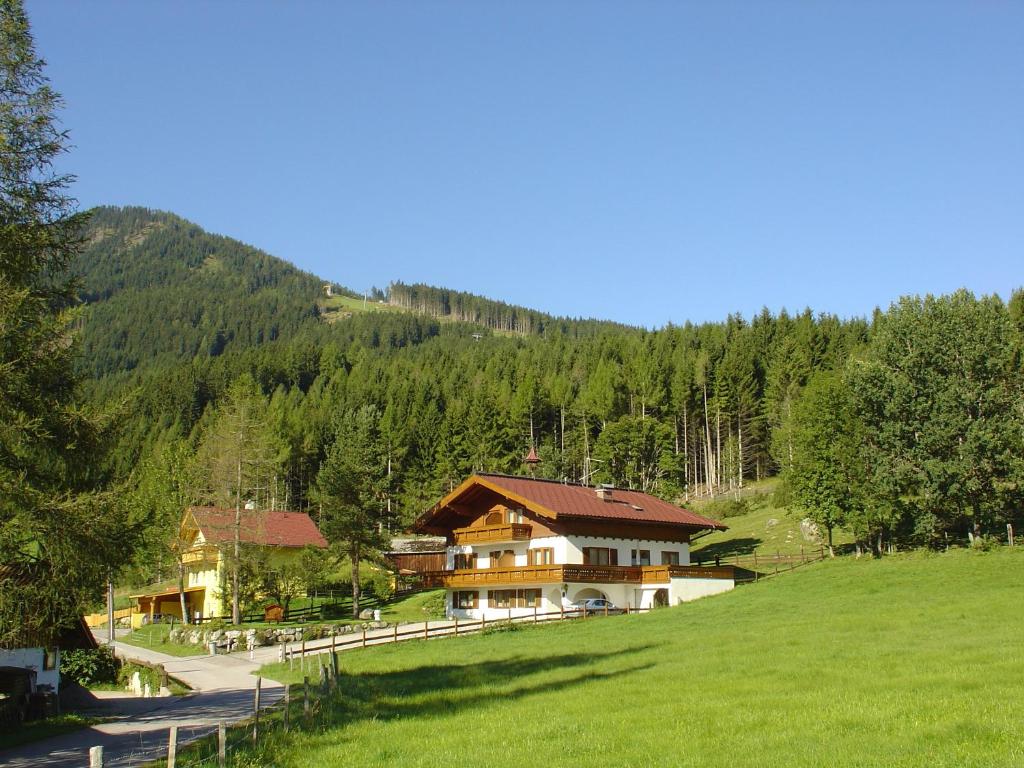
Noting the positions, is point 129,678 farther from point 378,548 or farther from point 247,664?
point 378,548

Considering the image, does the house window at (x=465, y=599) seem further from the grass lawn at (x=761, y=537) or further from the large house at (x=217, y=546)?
the grass lawn at (x=761, y=537)

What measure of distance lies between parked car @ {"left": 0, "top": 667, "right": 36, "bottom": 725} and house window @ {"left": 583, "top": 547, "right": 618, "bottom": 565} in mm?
28486

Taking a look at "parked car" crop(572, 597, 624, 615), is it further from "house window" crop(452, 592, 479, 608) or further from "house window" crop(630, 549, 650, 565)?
"house window" crop(452, 592, 479, 608)

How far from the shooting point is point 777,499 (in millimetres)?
68625

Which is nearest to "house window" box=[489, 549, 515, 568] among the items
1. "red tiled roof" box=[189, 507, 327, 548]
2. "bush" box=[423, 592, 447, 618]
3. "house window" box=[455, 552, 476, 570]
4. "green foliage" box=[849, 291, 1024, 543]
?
"house window" box=[455, 552, 476, 570]

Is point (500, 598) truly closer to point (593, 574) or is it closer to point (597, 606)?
point (597, 606)

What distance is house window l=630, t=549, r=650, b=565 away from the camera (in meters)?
47.5

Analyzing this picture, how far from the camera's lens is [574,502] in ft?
156

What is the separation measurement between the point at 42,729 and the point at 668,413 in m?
80.1

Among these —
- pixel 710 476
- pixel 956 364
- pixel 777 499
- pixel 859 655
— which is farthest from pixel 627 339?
pixel 859 655

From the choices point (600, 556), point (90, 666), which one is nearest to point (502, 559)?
point (600, 556)

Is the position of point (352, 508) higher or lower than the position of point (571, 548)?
higher

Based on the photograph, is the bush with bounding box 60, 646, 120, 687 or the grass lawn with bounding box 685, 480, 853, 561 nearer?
the bush with bounding box 60, 646, 120, 687

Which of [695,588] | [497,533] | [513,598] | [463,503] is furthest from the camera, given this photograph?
[463,503]
